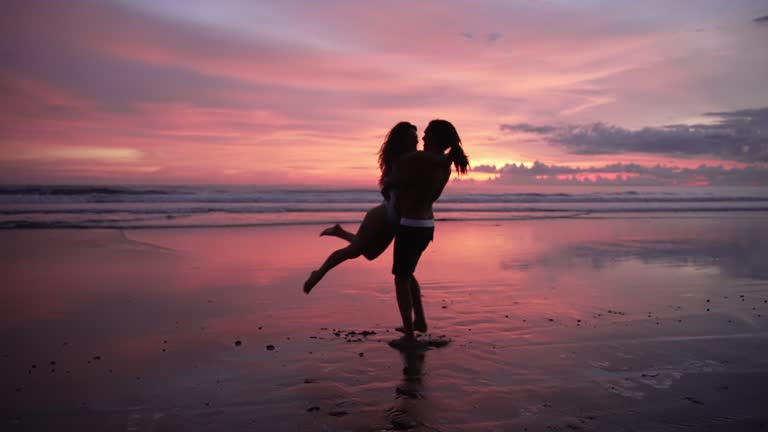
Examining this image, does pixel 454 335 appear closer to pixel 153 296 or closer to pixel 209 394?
pixel 209 394

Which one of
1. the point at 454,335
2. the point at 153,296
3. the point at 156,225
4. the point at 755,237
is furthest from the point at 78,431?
the point at 755,237

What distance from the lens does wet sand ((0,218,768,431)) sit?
3.35 m

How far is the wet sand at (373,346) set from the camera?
3352mm

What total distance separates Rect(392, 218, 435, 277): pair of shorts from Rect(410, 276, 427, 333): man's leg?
324 mm

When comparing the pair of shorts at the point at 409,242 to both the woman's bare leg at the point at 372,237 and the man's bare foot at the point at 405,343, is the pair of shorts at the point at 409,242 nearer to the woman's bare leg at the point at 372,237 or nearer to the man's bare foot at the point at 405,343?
the woman's bare leg at the point at 372,237

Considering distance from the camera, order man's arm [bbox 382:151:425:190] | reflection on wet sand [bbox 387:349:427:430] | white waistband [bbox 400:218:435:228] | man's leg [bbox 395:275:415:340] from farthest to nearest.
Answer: man's leg [bbox 395:275:415:340]
white waistband [bbox 400:218:435:228]
man's arm [bbox 382:151:425:190]
reflection on wet sand [bbox 387:349:427:430]

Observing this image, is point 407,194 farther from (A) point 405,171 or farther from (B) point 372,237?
(B) point 372,237

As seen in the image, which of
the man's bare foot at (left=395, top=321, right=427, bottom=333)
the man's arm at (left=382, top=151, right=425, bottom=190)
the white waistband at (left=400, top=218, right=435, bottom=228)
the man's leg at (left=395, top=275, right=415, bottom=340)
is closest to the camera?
the man's arm at (left=382, top=151, right=425, bottom=190)

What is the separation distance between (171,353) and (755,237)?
48.9 feet

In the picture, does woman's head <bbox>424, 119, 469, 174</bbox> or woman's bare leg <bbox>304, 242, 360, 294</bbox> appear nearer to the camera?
woman's head <bbox>424, 119, 469, 174</bbox>

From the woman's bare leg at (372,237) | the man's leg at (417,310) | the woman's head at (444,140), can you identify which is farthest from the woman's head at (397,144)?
the man's leg at (417,310)

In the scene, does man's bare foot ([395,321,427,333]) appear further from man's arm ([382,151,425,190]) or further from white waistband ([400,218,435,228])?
man's arm ([382,151,425,190])

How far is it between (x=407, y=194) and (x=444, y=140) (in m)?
0.59

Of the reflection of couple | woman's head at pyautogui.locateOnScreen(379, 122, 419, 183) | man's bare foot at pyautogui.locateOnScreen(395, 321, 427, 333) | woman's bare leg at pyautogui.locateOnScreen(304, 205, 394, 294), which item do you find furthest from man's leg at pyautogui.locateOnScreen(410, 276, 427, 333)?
woman's head at pyautogui.locateOnScreen(379, 122, 419, 183)
